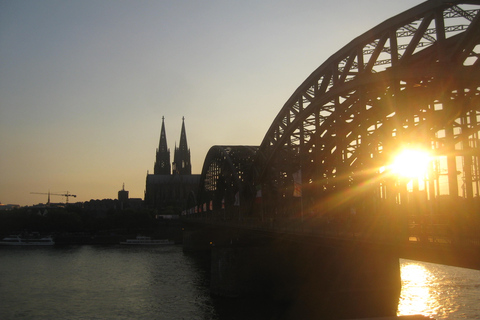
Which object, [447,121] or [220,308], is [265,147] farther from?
[447,121]

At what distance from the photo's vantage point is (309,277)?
41906 mm

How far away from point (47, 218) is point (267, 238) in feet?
401

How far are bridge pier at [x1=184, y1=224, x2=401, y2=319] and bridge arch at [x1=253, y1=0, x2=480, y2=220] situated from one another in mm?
5184

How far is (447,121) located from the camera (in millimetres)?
25266

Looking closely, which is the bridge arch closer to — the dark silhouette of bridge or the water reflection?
the dark silhouette of bridge

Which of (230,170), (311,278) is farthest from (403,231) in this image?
(230,170)

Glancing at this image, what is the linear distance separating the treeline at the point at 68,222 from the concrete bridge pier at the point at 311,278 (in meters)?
119

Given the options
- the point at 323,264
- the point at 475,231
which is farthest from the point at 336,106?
the point at 475,231

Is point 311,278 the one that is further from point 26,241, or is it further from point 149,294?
point 26,241

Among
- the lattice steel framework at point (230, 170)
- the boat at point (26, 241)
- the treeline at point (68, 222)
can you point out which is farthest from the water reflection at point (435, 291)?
the treeline at point (68, 222)

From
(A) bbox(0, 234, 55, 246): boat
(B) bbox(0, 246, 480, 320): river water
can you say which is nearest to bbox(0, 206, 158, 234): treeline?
(A) bbox(0, 234, 55, 246): boat

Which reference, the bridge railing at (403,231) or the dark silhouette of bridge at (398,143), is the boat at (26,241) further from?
the bridge railing at (403,231)

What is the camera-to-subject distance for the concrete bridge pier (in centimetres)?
3688

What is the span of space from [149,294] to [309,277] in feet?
49.6
